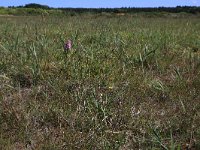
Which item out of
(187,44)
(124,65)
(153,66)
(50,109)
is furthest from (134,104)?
(187,44)

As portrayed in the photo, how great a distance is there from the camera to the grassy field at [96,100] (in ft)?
10.4

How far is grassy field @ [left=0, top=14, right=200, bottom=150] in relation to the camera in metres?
3.18

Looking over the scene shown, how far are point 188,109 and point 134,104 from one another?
1.36 feet

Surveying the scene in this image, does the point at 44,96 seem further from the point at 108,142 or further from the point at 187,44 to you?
the point at 187,44

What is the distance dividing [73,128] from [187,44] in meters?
4.28

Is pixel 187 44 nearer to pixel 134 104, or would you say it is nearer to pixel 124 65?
pixel 124 65

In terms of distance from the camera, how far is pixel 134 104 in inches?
146

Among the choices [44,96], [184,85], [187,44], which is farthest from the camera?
[187,44]

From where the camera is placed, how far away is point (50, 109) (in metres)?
3.54

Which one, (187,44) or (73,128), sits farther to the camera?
(187,44)

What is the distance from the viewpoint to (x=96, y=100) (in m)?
3.57

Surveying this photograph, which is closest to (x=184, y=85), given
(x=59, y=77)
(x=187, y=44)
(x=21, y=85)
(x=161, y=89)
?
(x=161, y=89)

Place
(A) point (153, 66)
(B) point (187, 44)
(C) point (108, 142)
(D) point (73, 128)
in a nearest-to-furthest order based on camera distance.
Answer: (C) point (108, 142), (D) point (73, 128), (A) point (153, 66), (B) point (187, 44)

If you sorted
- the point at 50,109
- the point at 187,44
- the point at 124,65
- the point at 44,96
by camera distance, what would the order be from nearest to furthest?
the point at 50,109 < the point at 44,96 < the point at 124,65 < the point at 187,44
